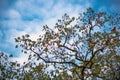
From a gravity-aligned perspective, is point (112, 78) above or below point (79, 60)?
below

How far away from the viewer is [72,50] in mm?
22344

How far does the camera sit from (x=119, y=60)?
22.2 m

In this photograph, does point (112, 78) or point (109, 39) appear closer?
point (109, 39)

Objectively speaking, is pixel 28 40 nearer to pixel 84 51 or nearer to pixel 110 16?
pixel 84 51

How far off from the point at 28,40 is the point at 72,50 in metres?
4.23

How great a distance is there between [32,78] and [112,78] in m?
7.73

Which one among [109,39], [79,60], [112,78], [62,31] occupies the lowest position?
[112,78]

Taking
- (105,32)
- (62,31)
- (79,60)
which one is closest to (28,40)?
(62,31)

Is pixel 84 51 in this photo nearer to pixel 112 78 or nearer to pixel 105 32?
pixel 105 32

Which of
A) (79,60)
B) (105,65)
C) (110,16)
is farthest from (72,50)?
(110,16)

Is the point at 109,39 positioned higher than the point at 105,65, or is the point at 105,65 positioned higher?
the point at 109,39

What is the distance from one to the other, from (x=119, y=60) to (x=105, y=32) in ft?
9.79

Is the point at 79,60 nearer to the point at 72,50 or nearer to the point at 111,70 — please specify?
the point at 72,50

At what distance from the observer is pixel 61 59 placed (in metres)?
22.5
